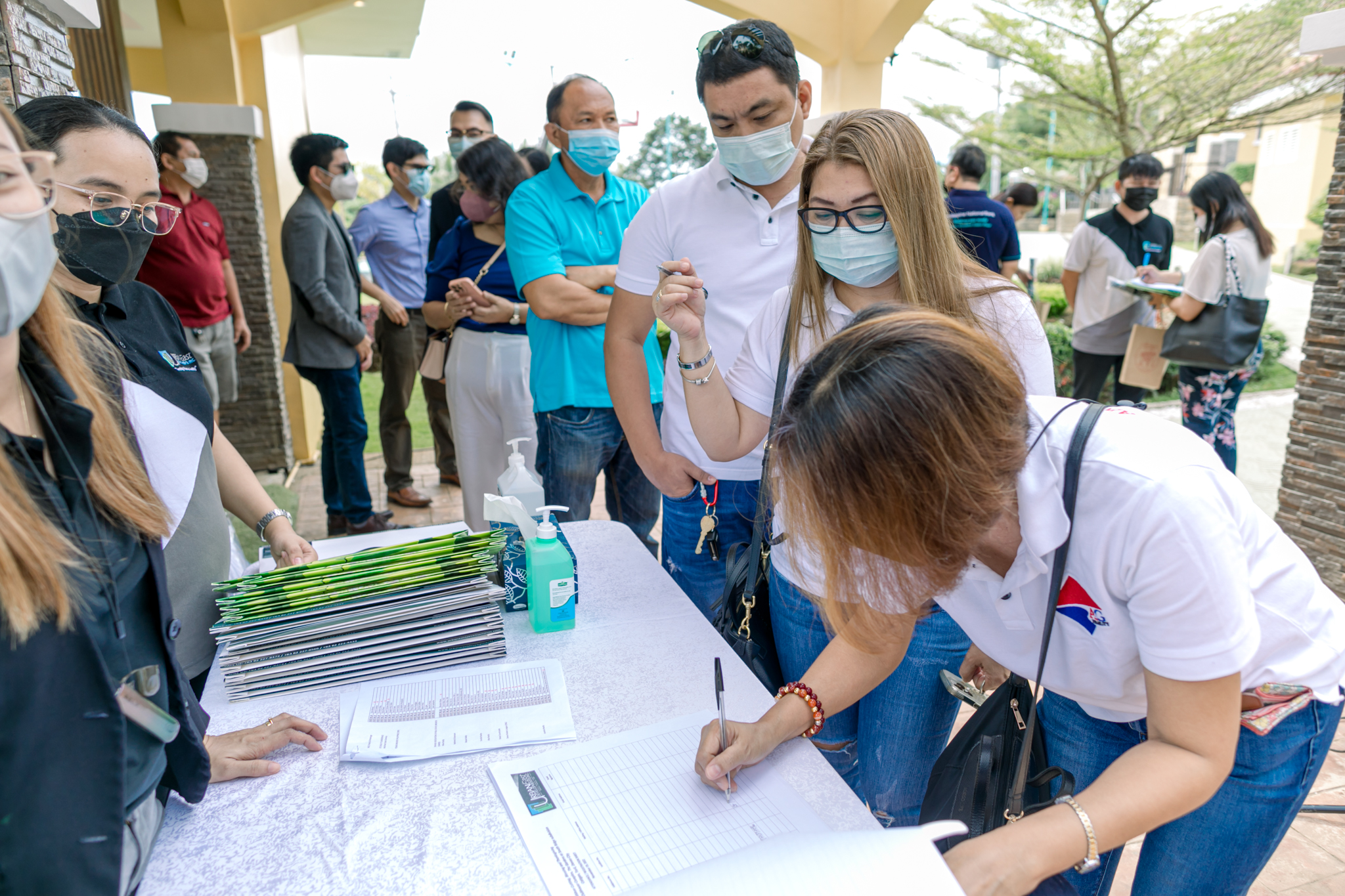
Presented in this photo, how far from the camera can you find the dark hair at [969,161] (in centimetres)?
493

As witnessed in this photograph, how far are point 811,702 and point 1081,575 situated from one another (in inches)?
16.7

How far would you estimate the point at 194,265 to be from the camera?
4.34 m

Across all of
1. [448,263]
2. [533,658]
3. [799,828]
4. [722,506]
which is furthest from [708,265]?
[448,263]

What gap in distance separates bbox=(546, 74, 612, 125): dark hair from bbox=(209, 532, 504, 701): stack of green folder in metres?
1.75

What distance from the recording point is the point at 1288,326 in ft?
41.9

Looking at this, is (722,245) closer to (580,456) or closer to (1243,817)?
(580,456)

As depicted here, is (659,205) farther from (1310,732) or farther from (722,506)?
(1310,732)

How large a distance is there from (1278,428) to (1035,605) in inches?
307

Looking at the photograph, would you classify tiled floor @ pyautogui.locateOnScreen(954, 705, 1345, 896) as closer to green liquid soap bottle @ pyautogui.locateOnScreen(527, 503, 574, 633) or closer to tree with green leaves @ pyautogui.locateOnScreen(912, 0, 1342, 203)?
green liquid soap bottle @ pyautogui.locateOnScreen(527, 503, 574, 633)

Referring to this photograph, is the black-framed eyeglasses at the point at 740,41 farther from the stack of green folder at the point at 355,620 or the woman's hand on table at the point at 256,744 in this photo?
the woman's hand on table at the point at 256,744

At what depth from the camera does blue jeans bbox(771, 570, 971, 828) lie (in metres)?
1.46

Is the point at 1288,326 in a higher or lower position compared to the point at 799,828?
lower

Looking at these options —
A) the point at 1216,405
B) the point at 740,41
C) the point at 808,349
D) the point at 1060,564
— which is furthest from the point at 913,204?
the point at 1216,405

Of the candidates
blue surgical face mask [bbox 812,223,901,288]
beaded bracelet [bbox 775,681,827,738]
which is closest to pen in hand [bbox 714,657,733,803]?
beaded bracelet [bbox 775,681,827,738]
